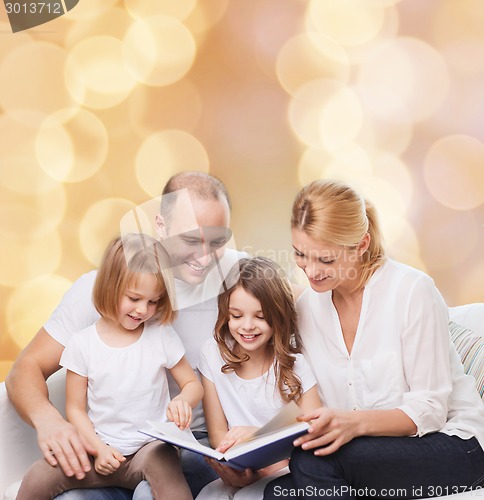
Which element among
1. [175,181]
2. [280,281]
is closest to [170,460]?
[280,281]

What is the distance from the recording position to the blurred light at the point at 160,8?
2627 mm

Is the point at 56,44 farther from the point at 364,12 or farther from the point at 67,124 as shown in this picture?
the point at 364,12

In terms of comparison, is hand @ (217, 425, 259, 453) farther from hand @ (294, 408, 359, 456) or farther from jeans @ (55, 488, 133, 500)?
jeans @ (55, 488, 133, 500)

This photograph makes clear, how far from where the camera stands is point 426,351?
60.4 inches

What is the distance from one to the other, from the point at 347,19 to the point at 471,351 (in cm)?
146

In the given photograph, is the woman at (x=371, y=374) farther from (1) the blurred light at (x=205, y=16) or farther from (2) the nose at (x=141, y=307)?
(1) the blurred light at (x=205, y=16)

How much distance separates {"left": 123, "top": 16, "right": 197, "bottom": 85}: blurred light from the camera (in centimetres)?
265

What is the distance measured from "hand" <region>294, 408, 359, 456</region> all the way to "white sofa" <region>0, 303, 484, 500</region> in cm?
54

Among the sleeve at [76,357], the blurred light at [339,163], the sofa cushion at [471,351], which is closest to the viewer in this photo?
the sleeve at [76,357]

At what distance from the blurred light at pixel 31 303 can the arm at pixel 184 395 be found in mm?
1063

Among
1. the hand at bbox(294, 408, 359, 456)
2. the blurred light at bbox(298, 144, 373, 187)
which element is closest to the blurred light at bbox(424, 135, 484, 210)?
the blurred light at bbox(298, 144, 373, 187)

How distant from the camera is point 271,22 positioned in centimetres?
271

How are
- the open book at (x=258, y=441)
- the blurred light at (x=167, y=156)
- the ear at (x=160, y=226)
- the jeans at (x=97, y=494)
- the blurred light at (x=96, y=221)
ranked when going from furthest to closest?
1. the blurred light at (x=167, y=156)
2. the blurred light at (x=96, y=221)
3. the ear at (x=160, y=226)
4. the jeans at (x=97, y=494)
5. the open book at (x=258, y=441)

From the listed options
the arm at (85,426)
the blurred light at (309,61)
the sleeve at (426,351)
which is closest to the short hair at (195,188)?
the arm at (85,426)
